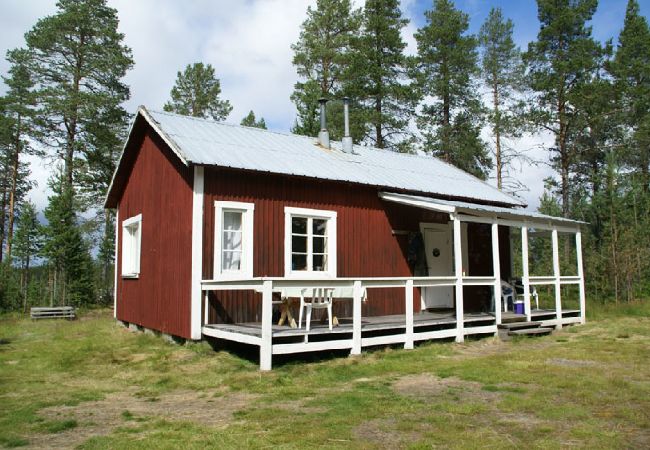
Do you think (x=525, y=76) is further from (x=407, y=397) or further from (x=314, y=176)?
(x=407, y=397)

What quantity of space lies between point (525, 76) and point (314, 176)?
739 inches

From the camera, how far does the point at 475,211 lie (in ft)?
38.2

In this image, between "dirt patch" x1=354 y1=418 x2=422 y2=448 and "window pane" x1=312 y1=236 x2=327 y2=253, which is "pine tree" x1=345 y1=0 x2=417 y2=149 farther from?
"dirt patch" x1=354 y1=418 x2=422 y2=448

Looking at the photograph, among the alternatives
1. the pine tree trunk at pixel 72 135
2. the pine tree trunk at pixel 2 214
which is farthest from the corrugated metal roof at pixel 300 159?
the pine tree trunk at pixel 2 214

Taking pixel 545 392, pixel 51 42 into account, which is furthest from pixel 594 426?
pixel 51 42

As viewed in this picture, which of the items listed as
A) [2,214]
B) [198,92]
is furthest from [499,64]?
[2,214]

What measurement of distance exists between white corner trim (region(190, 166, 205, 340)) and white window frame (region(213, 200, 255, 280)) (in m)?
0.32

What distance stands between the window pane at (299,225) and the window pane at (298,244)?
0.15m

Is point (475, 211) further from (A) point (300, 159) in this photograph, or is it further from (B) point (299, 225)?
(A) point (300, 159)

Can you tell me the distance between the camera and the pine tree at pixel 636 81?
997 inches

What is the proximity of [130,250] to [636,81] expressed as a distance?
80.4 ft

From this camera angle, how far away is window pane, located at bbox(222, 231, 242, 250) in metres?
10.7

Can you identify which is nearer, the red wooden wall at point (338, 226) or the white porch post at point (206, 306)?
the white porch post at point (206, 306)

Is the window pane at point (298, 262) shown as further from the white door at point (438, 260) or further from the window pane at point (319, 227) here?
the white door at point (438, 260)
